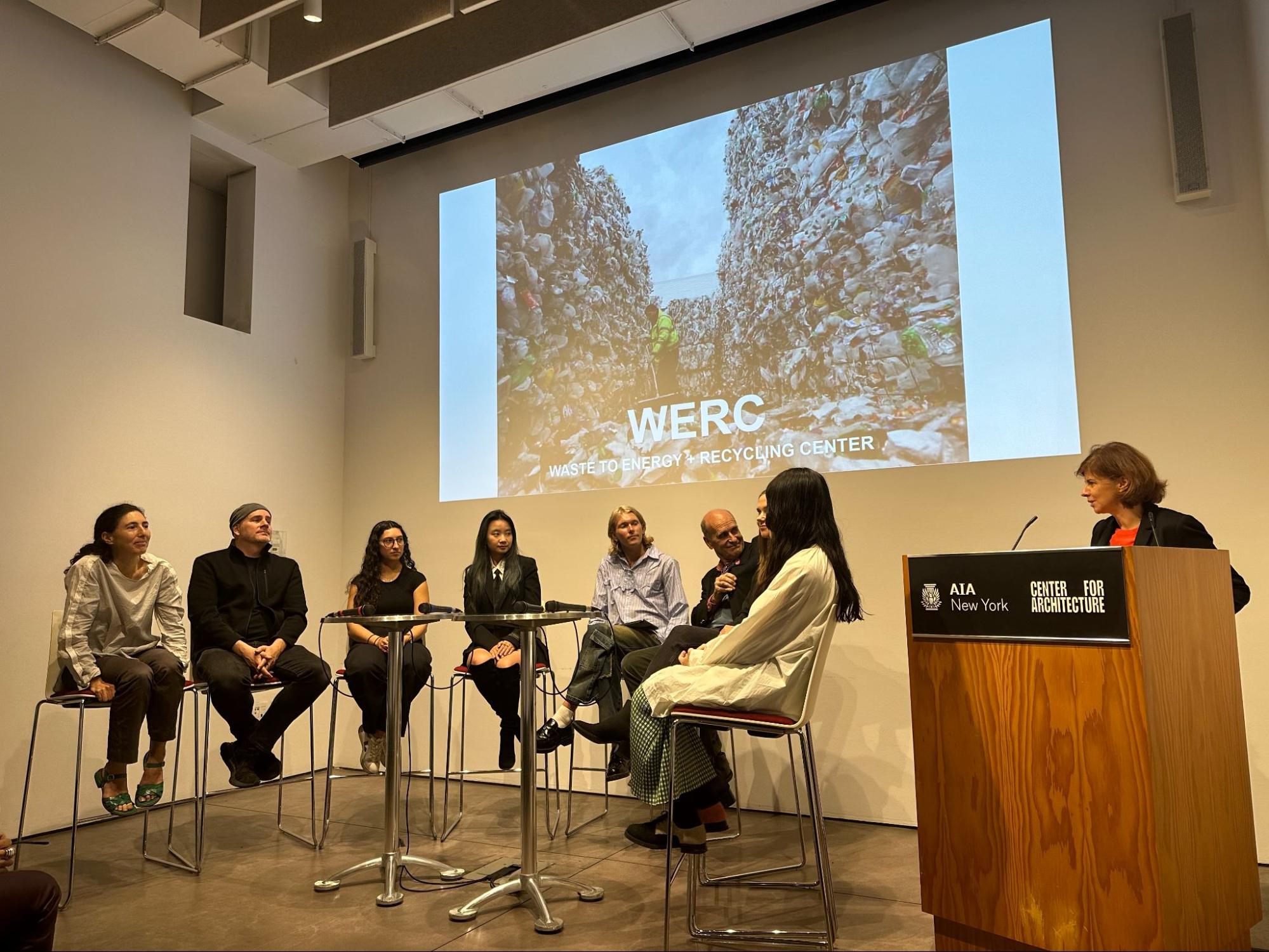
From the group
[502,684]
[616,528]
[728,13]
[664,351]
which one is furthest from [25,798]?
[728,13]

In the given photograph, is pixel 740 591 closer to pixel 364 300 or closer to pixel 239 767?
pixel 239 767

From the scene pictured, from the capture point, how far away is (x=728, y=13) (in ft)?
13.7

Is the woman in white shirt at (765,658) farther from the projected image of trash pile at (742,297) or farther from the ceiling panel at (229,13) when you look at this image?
the ceiling panel at (229,13)

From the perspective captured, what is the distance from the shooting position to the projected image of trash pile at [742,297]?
4.08 m

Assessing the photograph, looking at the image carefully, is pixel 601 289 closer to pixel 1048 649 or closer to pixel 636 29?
pixel 636 29

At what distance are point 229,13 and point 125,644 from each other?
2697mm

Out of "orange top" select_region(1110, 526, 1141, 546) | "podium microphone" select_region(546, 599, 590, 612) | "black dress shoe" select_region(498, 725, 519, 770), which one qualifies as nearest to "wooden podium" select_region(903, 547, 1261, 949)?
"orange top" select_region(1110, 526, 1141, 546)

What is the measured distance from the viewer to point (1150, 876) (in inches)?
72.2

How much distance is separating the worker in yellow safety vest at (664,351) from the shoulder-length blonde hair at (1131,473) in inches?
86.2

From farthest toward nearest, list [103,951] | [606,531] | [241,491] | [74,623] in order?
[241,491] → [606,531] → [74,623] → [103,951]

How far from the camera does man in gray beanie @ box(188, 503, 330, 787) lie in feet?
11.5

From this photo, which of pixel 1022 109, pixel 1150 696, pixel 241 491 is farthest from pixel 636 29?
pixel 1150 696

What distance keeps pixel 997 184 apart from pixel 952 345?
2.32ft

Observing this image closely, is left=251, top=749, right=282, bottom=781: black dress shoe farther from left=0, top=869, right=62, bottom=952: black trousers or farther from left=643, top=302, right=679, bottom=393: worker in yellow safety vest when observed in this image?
left=643, top=302, right=679, bottom=393: worker in yellow safety vest
